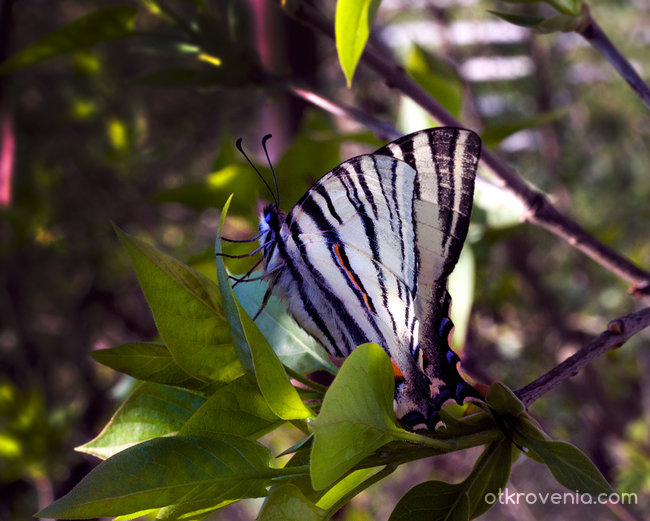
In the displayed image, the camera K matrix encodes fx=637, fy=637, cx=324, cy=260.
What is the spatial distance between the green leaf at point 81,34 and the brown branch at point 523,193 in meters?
0.30

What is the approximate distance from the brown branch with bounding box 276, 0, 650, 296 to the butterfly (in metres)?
0.12

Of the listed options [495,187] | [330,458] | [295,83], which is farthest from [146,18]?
[330,458]

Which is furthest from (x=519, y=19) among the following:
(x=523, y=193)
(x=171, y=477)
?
(x=171, y=477)

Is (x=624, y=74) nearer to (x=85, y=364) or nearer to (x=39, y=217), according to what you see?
(x=39, y=217)

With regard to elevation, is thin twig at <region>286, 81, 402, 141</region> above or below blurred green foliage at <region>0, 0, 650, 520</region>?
above

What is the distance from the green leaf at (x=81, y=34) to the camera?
0.86 metres

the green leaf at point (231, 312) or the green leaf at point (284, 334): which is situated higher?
the green leaf at point (231, 312)

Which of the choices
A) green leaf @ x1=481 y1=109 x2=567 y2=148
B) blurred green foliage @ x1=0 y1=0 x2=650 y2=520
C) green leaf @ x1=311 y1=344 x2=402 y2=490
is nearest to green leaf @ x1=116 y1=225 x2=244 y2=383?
green leaf @ x1=311 y1=344 x2=402 y2=490

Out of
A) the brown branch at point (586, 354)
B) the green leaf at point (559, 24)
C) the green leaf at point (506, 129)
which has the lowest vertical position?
the brown branch at point (586, 354)

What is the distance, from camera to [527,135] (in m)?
3.69

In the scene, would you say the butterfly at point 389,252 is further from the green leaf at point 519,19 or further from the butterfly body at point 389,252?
the green leaf at point 519,19

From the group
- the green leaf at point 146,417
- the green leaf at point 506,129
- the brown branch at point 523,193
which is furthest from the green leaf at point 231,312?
the green leaf at point 506,129

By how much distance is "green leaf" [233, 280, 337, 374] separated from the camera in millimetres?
633

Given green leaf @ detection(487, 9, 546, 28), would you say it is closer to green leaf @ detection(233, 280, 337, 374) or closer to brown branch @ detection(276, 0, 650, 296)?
brown branch @ detection(276, 0, 650, 296)
